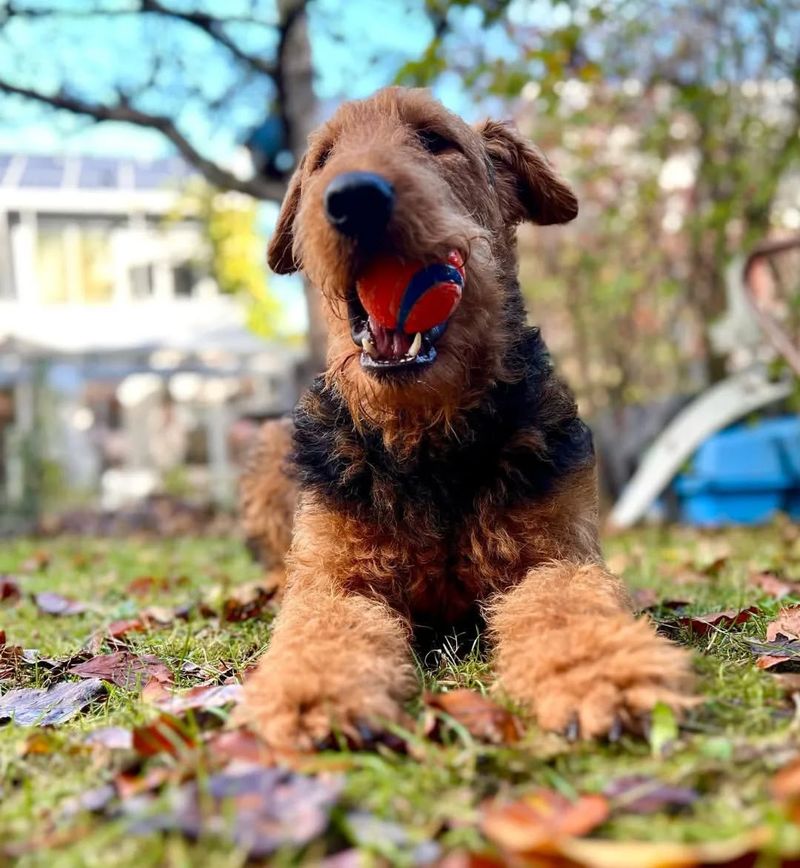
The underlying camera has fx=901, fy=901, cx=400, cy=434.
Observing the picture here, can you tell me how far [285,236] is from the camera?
3.30 m

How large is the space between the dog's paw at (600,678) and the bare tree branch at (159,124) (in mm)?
5728

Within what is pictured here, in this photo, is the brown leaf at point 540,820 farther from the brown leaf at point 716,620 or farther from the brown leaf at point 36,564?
the brown leaf at point 36,564

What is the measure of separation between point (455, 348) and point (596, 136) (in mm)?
8353

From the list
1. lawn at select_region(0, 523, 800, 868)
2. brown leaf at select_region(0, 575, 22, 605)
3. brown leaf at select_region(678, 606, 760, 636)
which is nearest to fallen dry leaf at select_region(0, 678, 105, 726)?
lawn at select_region(0, 523, 800, 868)

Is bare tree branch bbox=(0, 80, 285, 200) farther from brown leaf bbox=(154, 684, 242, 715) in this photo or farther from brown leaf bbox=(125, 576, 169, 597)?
brown leaf bbox=(154, 684, 242, 715)

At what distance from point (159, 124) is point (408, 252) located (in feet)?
17.3

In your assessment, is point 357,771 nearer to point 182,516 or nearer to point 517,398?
point 517,398

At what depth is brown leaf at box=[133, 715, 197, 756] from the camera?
67.0 inches

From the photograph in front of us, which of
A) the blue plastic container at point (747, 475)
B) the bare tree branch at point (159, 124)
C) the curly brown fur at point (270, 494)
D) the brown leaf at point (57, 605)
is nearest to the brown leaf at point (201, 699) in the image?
the curly brown fur at point (270, 494)

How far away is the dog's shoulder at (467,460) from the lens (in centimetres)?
249

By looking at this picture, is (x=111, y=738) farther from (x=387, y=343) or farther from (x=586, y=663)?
(x=387, y=343)

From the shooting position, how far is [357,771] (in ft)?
5.16

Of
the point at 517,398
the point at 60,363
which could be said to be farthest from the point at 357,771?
the point at 60,363

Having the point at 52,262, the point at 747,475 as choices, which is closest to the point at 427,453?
the point at 747,475
